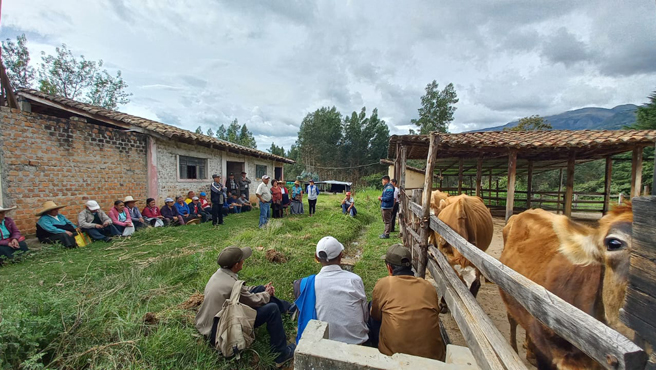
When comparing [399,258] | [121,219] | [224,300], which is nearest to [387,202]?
[399,258]

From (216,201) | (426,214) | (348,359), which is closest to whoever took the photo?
Answer: (348,359)

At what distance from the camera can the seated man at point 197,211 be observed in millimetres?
8758

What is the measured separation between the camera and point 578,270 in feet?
5.19

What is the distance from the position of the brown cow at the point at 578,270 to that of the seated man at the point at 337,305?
1.22 meters

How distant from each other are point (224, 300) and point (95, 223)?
5.56m

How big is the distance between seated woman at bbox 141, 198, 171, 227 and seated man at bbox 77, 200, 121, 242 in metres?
1.11

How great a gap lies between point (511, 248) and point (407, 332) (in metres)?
1.56

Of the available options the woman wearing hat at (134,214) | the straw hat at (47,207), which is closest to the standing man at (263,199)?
the woman wearing hat at (134,214)

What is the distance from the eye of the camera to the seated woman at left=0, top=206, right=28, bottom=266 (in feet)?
14.8

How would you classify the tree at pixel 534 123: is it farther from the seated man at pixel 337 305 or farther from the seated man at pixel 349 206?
the seated man at pixel 337 305

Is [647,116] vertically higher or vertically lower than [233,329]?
higher

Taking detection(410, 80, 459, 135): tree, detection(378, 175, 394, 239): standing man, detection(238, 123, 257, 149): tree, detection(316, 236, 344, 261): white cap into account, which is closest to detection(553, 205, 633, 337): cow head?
detection(316, 236, 344, 261): white cap

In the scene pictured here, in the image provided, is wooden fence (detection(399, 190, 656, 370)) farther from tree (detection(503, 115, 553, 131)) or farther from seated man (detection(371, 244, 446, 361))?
tree (detection(503, 115, 553, 131))

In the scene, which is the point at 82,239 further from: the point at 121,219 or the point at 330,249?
the point at 330,249
